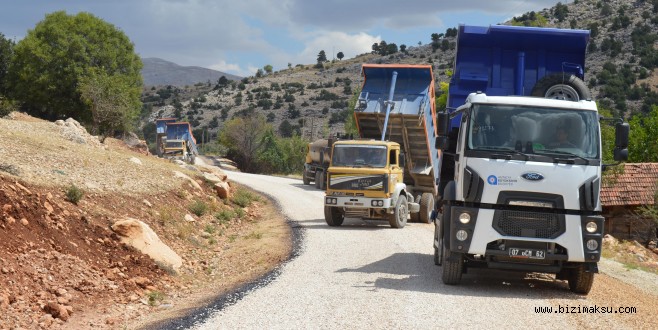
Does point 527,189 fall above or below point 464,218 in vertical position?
above

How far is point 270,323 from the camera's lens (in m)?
9.50

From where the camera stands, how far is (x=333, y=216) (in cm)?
2305

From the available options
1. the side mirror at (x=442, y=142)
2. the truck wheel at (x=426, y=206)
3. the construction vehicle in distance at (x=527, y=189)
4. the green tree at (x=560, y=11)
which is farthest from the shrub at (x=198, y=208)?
the green tree at (x=560, y=11)

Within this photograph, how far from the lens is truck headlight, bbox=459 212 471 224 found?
11750 mm

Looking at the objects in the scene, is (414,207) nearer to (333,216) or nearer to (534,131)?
(333,216)

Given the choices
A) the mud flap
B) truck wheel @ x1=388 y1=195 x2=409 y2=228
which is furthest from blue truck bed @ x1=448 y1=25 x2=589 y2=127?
the mud flap

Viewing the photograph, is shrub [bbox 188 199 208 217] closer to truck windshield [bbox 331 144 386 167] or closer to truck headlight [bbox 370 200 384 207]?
truck windshield [bbox 331 144 386 167]

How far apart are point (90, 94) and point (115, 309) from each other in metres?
37.2

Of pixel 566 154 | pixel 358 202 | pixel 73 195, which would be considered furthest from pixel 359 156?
pixel 566 154

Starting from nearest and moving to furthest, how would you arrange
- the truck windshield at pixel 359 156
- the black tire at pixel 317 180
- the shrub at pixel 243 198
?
the truck windshield at pixel 359 156 < the shrub at pixel 243 198 < the black tire at pixel 317 180

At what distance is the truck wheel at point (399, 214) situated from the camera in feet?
72.8

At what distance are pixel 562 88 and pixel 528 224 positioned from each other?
11.2 ft

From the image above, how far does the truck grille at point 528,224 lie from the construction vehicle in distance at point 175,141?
165 ft

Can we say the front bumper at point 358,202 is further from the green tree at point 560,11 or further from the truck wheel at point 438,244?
the green tree at point 560,11
